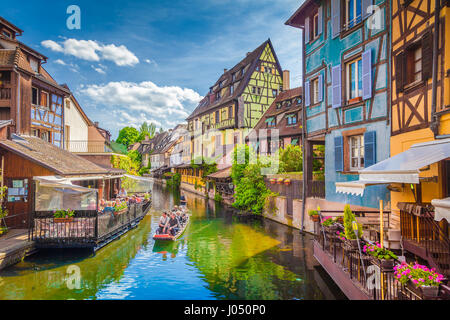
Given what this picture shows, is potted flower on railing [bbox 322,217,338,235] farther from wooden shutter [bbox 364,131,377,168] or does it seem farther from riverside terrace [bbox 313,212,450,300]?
wooden shutter [bbox 364,131,377,168]

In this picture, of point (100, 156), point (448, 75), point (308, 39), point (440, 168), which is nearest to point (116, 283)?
point (440, 168)

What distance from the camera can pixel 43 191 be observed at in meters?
14.4

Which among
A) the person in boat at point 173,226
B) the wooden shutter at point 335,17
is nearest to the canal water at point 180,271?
the person in boat at point 173,226

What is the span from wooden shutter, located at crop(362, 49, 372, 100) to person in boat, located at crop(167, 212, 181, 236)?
1022cm

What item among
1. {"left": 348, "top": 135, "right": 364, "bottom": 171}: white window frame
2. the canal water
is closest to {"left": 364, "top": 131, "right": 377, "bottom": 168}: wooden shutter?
{"left": 348, "top": 135, "right": 364, "bottom": 171}: white window frame

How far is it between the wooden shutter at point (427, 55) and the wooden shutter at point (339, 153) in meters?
4.73

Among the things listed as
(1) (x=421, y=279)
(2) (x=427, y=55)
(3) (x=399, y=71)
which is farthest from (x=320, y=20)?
(1) (x=421, y=279)

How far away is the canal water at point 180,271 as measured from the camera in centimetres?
Answer: 810

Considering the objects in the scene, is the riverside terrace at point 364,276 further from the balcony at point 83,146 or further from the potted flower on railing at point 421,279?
the balcony at point 83,146

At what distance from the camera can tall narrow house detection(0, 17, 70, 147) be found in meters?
15.5

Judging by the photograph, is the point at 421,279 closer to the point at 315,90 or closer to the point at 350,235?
the point at 350,235

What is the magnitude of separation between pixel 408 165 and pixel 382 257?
205 centimetres

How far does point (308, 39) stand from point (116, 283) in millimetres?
14297
